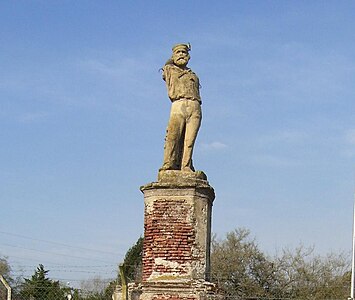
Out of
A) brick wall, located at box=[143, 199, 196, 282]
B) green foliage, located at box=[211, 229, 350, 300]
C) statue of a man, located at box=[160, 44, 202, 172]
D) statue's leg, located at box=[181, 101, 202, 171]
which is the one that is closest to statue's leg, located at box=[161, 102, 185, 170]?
statue of a man, located at box=[160, 44, 202, 172]

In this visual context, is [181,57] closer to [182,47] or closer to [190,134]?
[182,47]

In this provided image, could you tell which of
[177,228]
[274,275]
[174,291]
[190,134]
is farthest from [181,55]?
[274,275]

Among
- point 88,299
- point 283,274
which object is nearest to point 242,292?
point 283,274

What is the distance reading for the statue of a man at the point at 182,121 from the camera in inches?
485

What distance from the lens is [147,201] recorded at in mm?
12227

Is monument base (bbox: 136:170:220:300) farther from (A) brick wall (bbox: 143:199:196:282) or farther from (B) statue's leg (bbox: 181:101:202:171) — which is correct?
(B) statue's leg (bbox: 181:101:202:171)

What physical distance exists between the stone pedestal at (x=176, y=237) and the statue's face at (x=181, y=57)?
6.47 feet

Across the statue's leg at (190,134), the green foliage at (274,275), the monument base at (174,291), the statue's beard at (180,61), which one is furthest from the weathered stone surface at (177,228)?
the green foliage at (274,275)

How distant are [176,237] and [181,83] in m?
2.69

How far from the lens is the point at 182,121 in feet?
40.5

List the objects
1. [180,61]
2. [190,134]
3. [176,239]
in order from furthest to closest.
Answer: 1. [180,61]
2. [190,134]
3. [176,239]

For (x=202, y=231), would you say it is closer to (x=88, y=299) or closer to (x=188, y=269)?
(x=188, y=269)

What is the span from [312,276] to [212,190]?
71.2 ft

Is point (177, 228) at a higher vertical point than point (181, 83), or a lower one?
lower
